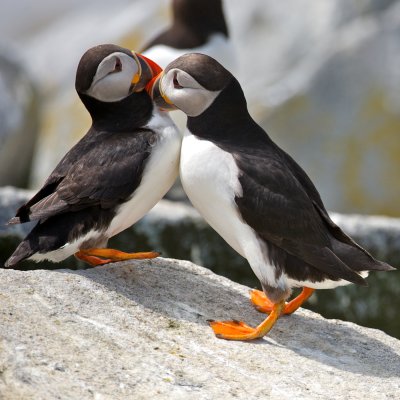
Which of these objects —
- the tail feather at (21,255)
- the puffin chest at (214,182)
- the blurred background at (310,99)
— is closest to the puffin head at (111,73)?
the puffin chest at (214,182)

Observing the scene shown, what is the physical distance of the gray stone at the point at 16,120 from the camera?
10266 millimetres

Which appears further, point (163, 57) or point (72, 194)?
point (163, 57)

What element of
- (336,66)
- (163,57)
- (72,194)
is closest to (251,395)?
(72,194)

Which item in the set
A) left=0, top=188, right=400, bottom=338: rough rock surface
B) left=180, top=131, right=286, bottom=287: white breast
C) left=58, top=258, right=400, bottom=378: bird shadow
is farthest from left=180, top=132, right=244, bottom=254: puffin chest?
left=0, top=188, right=400, bottom=338: rough rock surface

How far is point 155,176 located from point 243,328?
81cm

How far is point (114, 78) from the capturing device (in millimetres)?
5105

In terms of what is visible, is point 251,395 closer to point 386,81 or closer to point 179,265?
point 179,265

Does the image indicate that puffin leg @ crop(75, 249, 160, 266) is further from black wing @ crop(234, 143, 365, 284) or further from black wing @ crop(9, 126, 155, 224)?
black wing @ crop(234, 143, 365, 284)

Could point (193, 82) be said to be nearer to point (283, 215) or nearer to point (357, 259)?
point (283, 215)

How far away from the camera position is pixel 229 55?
31.0 feet

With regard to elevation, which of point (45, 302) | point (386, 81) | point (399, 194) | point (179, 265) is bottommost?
point (399, 194)

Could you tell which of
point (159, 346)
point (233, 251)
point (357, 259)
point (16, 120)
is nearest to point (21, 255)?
point (159, 346)

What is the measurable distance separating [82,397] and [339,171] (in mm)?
6824

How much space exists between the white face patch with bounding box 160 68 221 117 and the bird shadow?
0.82 meters
